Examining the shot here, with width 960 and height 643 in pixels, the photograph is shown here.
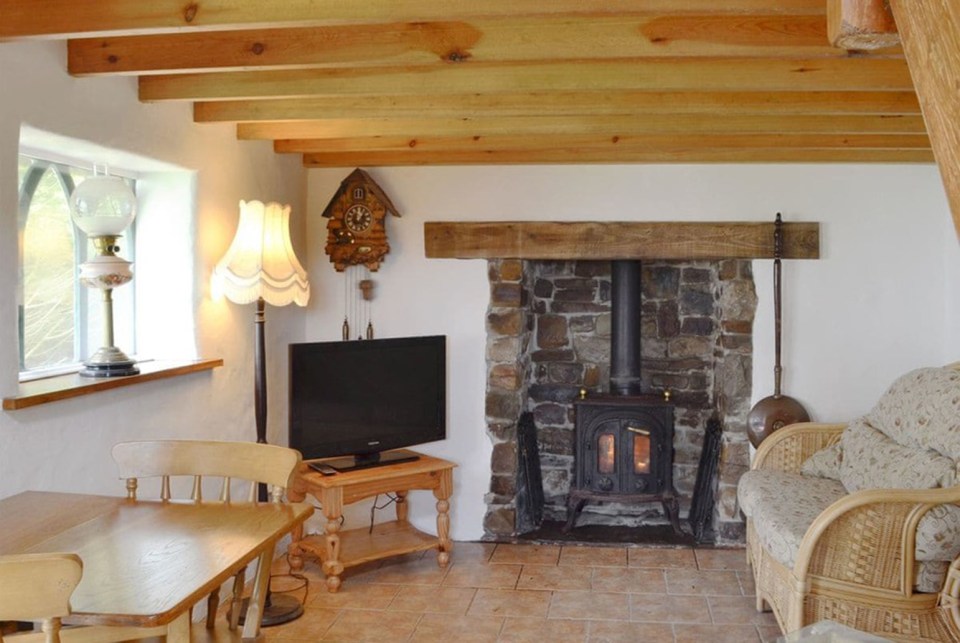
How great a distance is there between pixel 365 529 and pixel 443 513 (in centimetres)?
49

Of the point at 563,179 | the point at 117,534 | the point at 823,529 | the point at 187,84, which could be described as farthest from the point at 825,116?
the point at 117,534

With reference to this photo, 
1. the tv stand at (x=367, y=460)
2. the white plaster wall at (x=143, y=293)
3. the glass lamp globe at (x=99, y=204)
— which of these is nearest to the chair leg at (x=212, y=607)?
the white plaster wall at (x=143, y=293)

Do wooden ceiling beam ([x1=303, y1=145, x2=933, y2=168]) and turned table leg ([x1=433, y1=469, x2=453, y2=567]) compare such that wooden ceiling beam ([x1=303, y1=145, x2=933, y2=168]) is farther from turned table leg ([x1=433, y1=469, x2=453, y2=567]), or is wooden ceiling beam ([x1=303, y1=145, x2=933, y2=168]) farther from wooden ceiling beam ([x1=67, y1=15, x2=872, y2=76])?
wooden ceiling beam ([x1=67, y1=15, x2=872, y2=76])

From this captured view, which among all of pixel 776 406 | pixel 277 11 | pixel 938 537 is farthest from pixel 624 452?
pixel 277 11

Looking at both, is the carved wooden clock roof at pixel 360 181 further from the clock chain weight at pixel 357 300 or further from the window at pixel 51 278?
the window at pixel 51 278

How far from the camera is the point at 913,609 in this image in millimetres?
3115

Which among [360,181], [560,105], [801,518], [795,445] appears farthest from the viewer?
[360,181]

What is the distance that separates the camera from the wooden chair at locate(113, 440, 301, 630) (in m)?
2.44

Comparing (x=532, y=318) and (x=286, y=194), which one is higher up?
(x=286, y=194)

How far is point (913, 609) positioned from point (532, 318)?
8.71ft

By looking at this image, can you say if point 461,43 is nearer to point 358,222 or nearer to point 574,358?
point 358,222

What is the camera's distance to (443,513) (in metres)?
4.58

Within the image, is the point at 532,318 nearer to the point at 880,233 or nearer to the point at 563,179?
the point at 563,179

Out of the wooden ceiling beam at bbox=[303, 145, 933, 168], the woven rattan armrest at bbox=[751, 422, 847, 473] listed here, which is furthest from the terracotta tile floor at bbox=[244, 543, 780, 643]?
the wooden ceiling beam at bbox=[303, 145, 933, 168]
